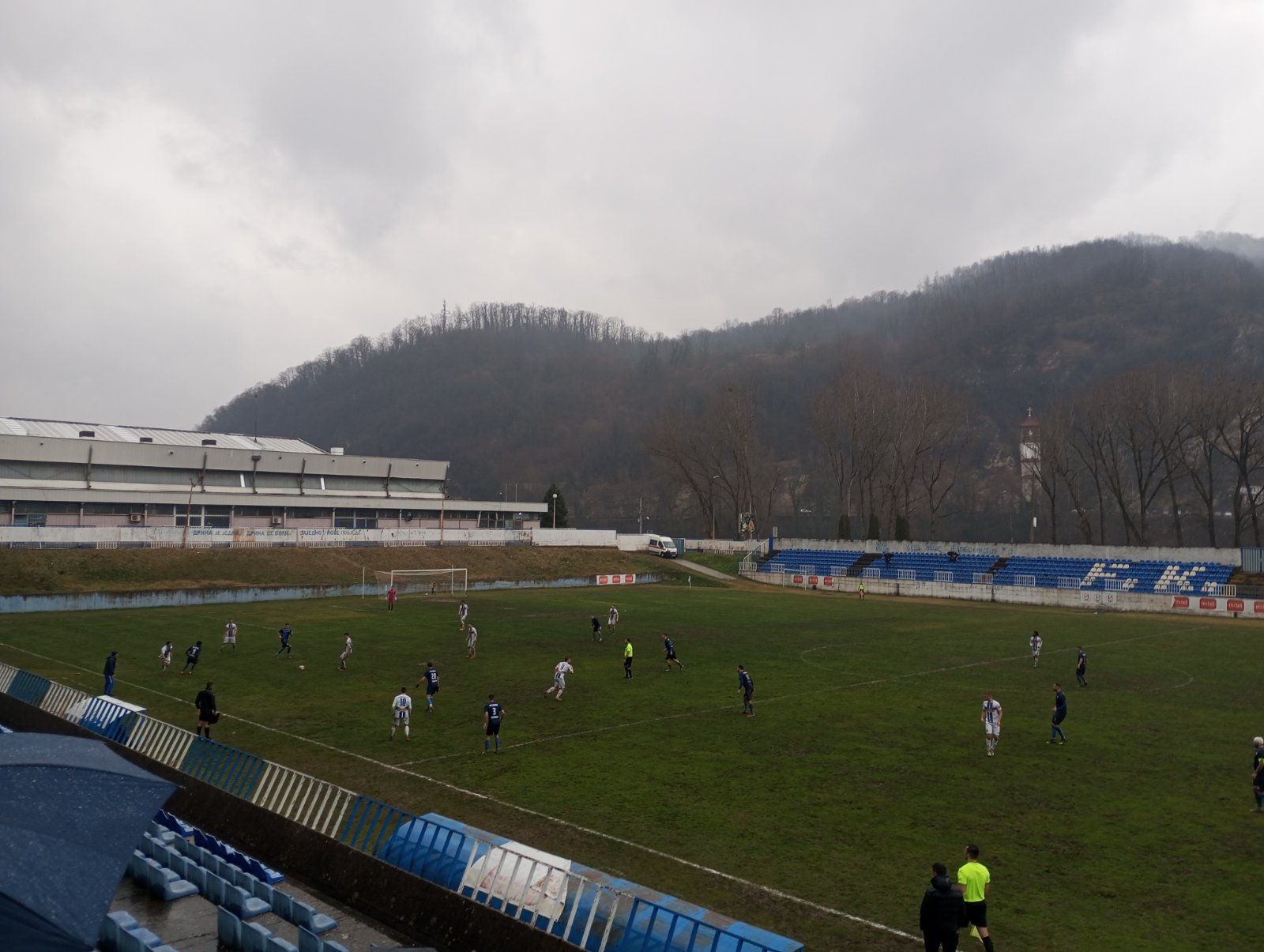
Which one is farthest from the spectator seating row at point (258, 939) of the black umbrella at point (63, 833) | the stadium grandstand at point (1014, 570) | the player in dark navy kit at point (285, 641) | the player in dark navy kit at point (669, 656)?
the stadium grandstand at point (1014, 570)

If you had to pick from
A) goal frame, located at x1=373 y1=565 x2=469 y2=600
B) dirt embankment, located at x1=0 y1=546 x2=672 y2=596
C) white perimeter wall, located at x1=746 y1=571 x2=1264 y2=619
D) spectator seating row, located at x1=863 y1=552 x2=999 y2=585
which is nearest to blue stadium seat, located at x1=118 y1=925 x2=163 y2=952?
dirt embankment, located at x1=0 y1=546 x2=672 y2=596

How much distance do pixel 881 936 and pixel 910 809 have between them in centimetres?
590

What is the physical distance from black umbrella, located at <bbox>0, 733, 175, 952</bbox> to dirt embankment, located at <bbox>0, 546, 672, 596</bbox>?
52.9 metres

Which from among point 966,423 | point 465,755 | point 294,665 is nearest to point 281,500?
point 294,665

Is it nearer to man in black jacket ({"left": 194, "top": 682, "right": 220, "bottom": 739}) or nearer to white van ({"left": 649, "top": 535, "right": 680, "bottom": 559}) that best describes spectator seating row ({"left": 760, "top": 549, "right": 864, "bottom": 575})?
white van ({"left": 649, "top": 535, "right": 680, "bottom": 559})

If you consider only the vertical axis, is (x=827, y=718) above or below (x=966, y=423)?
below

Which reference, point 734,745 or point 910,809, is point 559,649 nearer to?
point 734,745

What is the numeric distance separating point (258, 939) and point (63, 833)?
3.62m

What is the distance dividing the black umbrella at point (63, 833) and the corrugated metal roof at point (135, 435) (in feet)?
297

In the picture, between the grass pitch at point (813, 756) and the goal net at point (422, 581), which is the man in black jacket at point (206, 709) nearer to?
the grass pitch at point (813, 756)

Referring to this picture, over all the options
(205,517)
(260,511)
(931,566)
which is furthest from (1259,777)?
A: (260,511)

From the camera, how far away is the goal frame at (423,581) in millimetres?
68062

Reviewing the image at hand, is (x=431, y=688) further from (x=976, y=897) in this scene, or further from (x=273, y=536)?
(x=273, y=536)

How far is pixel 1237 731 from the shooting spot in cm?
2466
